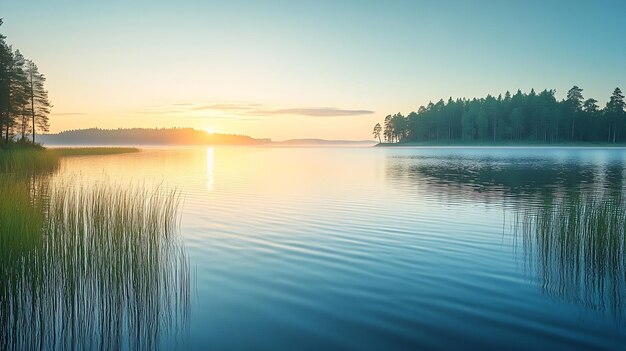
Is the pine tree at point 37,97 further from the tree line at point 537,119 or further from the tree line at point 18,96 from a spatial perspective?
the tree line at point 537,119

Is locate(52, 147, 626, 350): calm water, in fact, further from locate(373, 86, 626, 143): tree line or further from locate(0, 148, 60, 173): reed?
locate(373, 86, 626, 143): tree line

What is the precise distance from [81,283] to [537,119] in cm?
15444

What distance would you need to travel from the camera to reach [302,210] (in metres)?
23.6

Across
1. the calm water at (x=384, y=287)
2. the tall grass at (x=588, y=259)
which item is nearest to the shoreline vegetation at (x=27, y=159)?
the calm water at (x=384, y=287)

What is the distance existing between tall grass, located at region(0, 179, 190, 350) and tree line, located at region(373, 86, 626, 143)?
150m

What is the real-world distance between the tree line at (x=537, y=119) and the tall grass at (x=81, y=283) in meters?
150

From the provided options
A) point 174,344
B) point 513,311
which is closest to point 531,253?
point 513,311

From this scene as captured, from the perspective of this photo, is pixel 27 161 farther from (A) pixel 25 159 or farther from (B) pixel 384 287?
(B) pixel 384 287

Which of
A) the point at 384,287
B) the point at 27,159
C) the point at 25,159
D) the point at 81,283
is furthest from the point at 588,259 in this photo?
the point at 27,159

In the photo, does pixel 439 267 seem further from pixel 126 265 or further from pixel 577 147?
pixel 577 147

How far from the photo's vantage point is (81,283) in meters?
8.30

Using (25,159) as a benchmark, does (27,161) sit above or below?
below

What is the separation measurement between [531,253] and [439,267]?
3544 millimetres

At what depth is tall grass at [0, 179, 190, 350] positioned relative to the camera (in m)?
7.35
